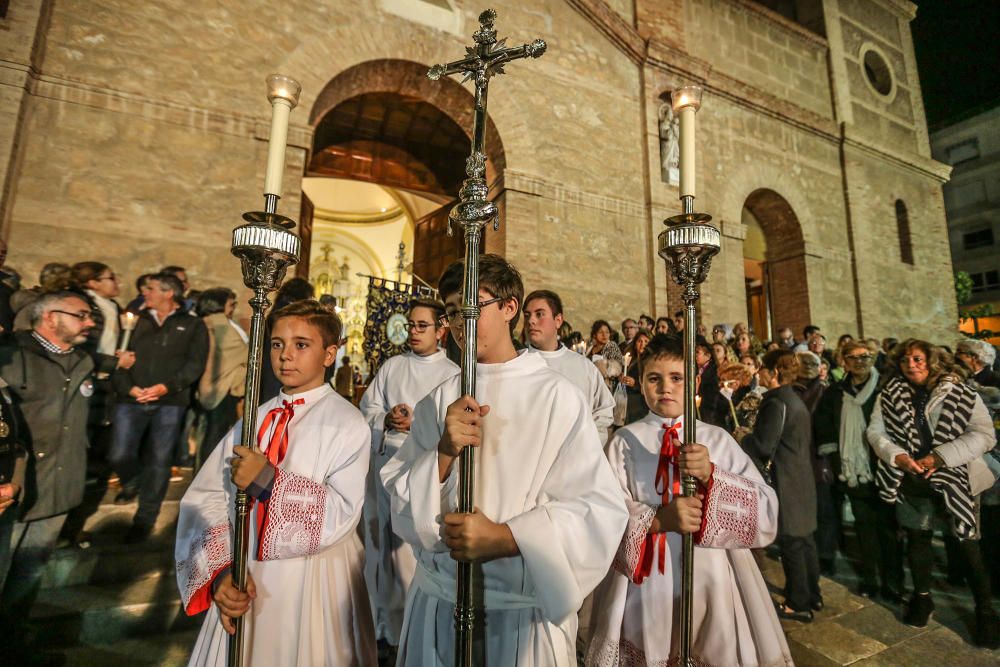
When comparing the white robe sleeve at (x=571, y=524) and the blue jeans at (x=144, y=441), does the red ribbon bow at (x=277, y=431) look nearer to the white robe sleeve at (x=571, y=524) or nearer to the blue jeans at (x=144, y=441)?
the white robe sleeve at (x=571, y=524)

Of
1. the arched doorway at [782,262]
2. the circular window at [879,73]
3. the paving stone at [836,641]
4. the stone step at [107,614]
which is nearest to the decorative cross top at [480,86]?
the stone step at [107,614]

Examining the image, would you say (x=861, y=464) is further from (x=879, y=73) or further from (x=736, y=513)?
(x=879, y=73)

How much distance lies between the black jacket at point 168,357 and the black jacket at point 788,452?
174 inches

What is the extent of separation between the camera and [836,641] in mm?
3152

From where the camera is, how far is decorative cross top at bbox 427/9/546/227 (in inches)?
57.4

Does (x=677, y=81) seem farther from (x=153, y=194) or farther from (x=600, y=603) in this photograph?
(x=600, y=603)

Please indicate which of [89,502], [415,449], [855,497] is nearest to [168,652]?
[89,502]

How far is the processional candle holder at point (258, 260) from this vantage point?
1.58 m

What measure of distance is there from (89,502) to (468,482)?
4248 mm

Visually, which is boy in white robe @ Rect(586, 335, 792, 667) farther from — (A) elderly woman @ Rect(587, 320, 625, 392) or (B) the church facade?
(B) the church facade

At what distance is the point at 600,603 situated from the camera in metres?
2.14

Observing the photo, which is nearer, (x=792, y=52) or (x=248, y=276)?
(x=248, y=276)

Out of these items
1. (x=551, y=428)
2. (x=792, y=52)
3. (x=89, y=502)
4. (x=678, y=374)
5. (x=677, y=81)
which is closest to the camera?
(x=551, y=428)

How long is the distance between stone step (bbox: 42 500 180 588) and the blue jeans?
272mm
